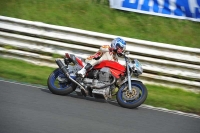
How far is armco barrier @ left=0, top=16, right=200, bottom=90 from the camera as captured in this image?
990 cm

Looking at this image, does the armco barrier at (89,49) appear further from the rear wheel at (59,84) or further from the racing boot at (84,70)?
the racing boot at (84,70)

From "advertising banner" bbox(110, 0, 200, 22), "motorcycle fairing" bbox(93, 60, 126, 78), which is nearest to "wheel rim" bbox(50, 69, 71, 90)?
"motorcycle fairing" bbox(93, 60, 126, 78)

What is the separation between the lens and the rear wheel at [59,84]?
8320 millimetres

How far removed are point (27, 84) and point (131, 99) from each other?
229 cm

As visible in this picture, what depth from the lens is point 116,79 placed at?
8.23m

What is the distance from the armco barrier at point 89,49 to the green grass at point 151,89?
210 mm

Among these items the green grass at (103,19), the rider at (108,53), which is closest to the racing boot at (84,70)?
the rider at (108,53)

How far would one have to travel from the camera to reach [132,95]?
26.0 feet

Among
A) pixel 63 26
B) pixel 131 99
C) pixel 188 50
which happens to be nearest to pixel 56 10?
pixel 63 26

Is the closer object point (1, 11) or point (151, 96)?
point (151, 96)

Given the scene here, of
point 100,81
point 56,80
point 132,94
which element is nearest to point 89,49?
point 56,80

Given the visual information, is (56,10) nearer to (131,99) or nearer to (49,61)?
(49,61)

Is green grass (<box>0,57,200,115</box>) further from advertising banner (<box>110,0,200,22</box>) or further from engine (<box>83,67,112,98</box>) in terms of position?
advertising banner (<box>110,0,200,22</box>)

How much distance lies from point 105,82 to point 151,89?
6.02 ft
